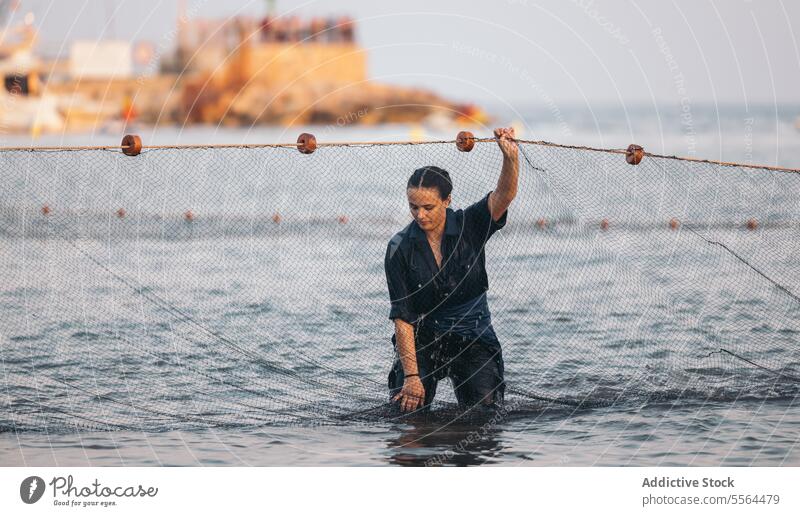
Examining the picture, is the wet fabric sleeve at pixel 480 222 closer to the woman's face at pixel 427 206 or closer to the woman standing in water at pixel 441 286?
the woman standing in water at pixel 441 286

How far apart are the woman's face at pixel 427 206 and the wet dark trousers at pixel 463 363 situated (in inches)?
31.7

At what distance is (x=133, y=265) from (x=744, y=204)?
11.5 metres

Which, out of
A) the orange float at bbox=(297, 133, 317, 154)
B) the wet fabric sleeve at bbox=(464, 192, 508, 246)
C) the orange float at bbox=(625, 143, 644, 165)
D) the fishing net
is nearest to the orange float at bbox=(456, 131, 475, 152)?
the wet fabric sleeve at bbox=(464, 192, 508, 246)

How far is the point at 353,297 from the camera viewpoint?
1449cm

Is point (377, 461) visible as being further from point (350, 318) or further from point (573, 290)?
point (573, 290)

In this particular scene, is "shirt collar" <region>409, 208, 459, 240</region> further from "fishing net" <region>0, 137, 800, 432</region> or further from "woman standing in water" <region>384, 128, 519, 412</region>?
"fishing net" <region>0, 137, 800, 432</region>

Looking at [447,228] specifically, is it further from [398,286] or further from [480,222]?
[398,286]

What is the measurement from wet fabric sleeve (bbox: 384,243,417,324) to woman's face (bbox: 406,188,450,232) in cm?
30

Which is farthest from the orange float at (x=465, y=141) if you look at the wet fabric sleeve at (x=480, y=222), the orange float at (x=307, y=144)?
the orange float at (x=307, y=144)

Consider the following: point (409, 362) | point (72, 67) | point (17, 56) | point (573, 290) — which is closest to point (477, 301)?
point (409, 362)

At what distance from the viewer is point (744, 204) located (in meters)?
21.7

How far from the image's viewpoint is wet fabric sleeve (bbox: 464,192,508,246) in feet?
25.1

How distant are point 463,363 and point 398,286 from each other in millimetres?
773

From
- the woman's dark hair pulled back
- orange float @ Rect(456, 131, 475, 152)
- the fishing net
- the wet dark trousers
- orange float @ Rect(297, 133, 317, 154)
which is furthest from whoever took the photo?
the fishing net
